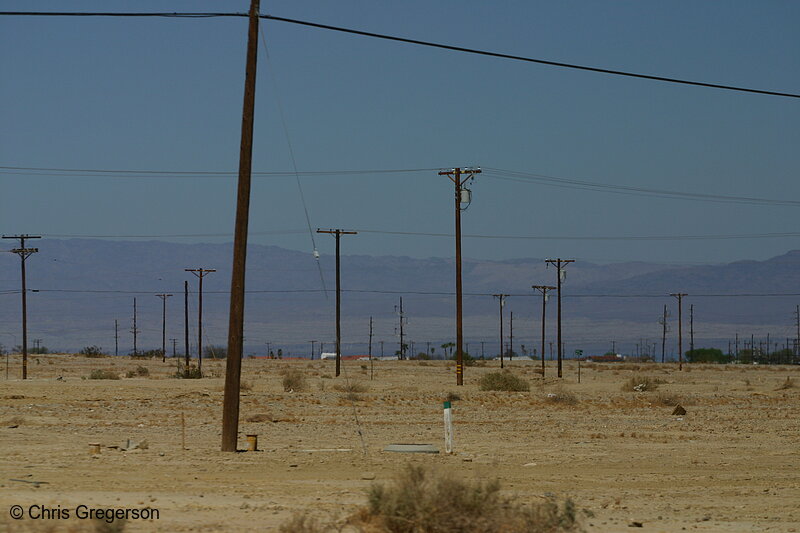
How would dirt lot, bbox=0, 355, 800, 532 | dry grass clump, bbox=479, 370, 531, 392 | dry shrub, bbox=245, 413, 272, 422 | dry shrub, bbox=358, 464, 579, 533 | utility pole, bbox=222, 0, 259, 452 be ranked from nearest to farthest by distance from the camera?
dry shrub, bbox=358, 464, 579, 533 → dirt lot, bbox=0, 355, 800, 532 → utility pole, bbox=222, 0, 259, 452 → dry shrub, bbox=245, 413, 272, 422 → dry grass clump, bbox=479, 370, 531, 392

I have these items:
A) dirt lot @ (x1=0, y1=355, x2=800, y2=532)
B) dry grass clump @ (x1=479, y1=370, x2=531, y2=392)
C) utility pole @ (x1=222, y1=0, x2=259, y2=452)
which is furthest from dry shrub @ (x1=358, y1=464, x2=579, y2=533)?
dry grass clump @ (x1=479, y1=370, x2=531, y2=392)

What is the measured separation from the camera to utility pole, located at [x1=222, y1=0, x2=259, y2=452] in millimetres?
21734

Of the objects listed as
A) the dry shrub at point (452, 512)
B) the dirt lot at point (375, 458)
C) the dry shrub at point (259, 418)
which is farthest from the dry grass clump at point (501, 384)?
the dry shrub at point (452, 512)

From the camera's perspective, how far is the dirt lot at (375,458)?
15.3 metres

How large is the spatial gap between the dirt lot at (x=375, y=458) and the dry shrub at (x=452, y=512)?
177 centimetres

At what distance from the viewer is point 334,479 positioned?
18.6 metres

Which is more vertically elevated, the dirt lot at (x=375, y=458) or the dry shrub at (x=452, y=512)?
the dry shrub at (x=452, y=512)

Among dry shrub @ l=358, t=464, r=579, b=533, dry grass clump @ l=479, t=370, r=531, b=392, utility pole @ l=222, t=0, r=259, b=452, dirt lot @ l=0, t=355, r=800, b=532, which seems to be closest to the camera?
dry shrub @ l=358, t=464, r=579, b=533

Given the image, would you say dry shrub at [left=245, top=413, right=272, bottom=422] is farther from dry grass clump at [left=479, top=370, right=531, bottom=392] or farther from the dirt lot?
dry grass clump at [left=479, top=370, right=531, bottom=392]

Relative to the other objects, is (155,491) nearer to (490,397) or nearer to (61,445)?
(61,445)

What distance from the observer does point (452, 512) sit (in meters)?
12.2

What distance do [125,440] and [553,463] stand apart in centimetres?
954

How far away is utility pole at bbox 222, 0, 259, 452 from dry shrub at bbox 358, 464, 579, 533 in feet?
31.1

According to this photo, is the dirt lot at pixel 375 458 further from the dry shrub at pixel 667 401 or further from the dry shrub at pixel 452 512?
the dry shrub at pixel 452 512
